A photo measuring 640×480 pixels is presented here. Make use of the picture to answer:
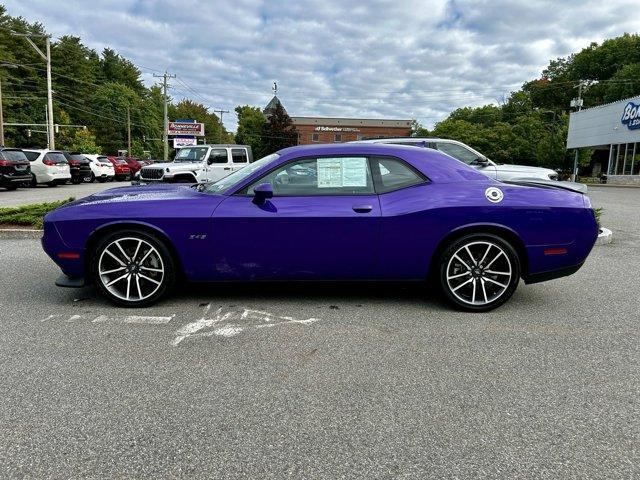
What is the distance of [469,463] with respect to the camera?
2.21 meters

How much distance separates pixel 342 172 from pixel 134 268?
2.16 meters

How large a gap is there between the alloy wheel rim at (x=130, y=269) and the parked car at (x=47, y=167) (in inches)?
741

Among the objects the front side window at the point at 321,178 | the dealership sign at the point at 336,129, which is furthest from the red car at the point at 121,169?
the dealership sign at the point at 336,129

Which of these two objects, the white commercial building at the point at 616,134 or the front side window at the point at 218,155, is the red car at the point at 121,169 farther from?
the white commercial building at the point at 616,134

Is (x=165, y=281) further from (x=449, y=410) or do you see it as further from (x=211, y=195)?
(x=449, y=410)

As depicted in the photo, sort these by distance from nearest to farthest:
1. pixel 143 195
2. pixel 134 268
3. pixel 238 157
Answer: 1. pixel 134 268
2. pixel 143 195
3. pixel 238 157

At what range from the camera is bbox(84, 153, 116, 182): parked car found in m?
27.1

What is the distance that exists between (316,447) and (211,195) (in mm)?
2717

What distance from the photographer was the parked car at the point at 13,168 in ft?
58.2

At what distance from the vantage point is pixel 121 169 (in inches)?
1228

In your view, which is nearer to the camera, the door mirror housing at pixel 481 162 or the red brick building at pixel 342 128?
the door mirror housing at pixel 481 162

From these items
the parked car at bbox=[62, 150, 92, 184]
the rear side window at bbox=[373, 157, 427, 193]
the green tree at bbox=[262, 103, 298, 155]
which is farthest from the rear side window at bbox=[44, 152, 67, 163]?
Result: the green tree at bbox=[262, 103, 298, 155]

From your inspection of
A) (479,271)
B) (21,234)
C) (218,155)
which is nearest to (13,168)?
(218,155)

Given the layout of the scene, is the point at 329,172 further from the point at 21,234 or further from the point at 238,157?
the point at 238,157
